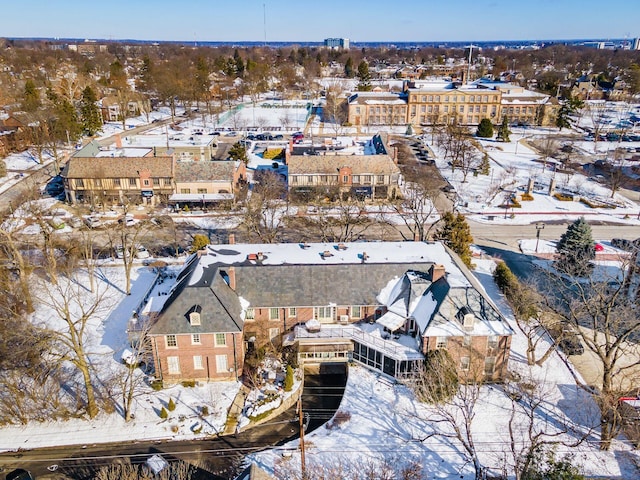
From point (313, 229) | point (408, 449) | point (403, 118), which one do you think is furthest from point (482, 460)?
point (403, 118)

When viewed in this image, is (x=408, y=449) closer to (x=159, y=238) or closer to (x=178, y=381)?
(x=178, y=381)

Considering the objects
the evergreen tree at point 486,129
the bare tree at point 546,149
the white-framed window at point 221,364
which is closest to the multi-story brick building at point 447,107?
the evergreen tree at point 486,129

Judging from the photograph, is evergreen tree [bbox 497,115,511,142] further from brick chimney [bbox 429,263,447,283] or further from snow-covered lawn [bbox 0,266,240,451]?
snow-covered lawn [bbox 0,266,240,451]

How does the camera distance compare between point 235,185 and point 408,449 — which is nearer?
point 408,449

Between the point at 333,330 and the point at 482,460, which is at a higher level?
the point at 333,330

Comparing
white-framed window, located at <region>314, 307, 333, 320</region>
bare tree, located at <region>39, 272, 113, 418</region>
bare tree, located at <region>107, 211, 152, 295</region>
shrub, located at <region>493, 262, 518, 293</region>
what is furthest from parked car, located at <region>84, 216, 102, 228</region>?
shrub, located at <region>493, 262, 518, 293</region>

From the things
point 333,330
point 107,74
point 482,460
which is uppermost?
point 107,74
